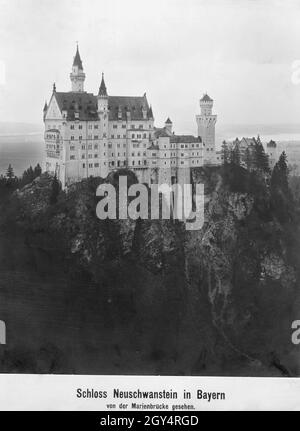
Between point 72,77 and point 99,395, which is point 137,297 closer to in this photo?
point 99,395

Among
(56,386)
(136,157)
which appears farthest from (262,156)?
(56,386)

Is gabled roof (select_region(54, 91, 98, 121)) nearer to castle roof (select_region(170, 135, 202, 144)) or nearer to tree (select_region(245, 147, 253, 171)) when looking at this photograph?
castle roof (select_region(170, 135, 202, 144))

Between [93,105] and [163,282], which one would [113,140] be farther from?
[163,282]

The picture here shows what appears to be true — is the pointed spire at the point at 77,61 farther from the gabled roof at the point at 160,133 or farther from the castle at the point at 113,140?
the gabled roof at the point at 160,133

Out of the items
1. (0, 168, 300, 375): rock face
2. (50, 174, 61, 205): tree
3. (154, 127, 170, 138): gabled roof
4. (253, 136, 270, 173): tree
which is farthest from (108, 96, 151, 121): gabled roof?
(253, 136, 270, 173): tree

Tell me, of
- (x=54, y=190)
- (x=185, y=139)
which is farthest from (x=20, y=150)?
(x=185, y=139)
